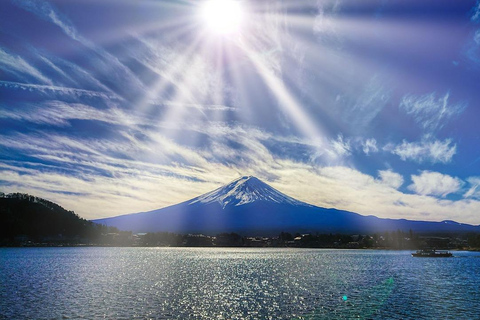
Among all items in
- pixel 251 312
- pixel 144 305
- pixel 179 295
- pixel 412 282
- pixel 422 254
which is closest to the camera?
pixel 251 312

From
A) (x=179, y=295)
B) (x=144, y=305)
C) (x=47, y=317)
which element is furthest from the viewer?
(x=179, y=295)

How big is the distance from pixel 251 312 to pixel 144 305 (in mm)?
12594

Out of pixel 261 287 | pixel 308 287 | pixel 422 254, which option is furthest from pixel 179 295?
pixel 422 254

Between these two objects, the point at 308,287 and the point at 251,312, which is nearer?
the point at 251,312

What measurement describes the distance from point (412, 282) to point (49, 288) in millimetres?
60152

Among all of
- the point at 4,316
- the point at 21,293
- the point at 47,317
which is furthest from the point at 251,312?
the point at 21,293

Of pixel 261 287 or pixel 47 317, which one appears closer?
pixel 47 317

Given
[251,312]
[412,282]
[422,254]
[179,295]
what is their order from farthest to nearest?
[422,254] → [412,282] → [179,295] → [251,312]

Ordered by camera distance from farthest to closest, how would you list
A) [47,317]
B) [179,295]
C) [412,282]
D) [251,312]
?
[412,282] < [179,295] < [251,312] < [47,317]

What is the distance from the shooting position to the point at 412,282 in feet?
224

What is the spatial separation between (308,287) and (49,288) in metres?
39.4

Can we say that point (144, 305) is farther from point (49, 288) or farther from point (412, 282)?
point (412, 282)

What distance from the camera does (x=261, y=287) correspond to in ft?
199

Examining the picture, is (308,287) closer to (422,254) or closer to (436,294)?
(436,294)
